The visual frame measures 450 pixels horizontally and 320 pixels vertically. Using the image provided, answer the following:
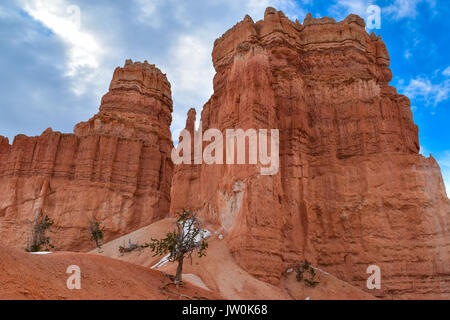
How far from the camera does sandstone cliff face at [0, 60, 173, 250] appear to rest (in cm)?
4006

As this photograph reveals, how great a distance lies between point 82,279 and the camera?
1438 cm

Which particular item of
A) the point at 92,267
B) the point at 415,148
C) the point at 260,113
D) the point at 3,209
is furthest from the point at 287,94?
the point at 3,209

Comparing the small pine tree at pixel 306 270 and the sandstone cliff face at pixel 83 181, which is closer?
the small pine tree at pixel 306 270

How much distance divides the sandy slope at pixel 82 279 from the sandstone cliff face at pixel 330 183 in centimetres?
693

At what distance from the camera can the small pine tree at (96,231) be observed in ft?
121

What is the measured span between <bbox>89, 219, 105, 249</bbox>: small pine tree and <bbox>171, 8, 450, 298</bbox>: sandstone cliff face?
34.5 ft

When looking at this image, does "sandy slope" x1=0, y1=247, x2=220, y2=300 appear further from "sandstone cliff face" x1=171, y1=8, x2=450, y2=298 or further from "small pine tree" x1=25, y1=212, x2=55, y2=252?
"small pine tree" x1=25, y1=212, x2=55, y2=252

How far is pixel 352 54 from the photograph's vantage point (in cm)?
3422

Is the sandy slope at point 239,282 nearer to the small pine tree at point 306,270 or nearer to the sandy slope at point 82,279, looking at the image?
the small pine tree at point 306,270

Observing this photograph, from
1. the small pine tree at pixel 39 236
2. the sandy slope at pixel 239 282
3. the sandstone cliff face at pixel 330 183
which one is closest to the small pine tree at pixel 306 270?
the sandy slope at pixel 239 282

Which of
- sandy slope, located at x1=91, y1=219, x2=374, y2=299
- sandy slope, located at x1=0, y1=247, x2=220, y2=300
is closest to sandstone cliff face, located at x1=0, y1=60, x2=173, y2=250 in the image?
sandy slope, located at x1=91, y1=219, x2=374, y2=299

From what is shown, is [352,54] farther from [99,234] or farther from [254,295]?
[99,234]

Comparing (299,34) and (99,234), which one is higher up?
(299,34)

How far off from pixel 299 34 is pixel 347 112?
10.8 metres
